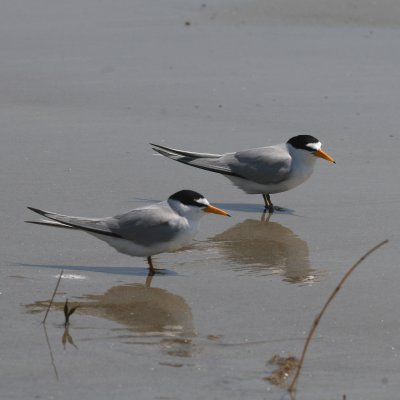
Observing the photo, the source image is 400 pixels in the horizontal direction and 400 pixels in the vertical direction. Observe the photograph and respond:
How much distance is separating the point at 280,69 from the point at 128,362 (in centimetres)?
619

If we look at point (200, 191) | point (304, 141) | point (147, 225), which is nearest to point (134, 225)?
point (147, 225)

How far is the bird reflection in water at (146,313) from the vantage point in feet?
16.1

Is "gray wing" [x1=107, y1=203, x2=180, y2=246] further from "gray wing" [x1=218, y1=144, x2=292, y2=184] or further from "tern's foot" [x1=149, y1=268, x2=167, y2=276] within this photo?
"gray wing" [x1=218, y1=144, x2=292, y2=184]

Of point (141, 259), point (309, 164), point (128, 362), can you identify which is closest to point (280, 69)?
point (309, 164)

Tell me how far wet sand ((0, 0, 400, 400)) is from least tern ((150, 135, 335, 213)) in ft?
0.48

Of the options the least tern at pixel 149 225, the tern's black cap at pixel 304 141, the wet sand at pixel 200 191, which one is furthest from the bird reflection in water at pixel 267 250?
the tern's black cap at pixel 304 141

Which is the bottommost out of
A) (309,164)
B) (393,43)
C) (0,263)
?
(0,263)

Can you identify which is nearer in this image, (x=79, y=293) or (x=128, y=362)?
(x=128, y=362)

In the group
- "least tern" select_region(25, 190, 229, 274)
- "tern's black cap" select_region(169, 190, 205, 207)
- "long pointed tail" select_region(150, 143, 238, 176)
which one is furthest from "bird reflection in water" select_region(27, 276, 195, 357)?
"long pointed tail" select_region(150, 143, 238, 176)

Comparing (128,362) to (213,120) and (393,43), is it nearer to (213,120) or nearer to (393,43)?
(213,120)

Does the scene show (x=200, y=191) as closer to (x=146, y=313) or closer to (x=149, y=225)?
(x=149, y=225)

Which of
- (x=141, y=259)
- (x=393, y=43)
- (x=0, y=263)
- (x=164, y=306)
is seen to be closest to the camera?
(x=164, y=306)

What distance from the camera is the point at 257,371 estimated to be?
4.52 metres

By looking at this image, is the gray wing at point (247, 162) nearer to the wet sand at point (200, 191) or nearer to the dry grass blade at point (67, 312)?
the wet sand at point (200, 191)
